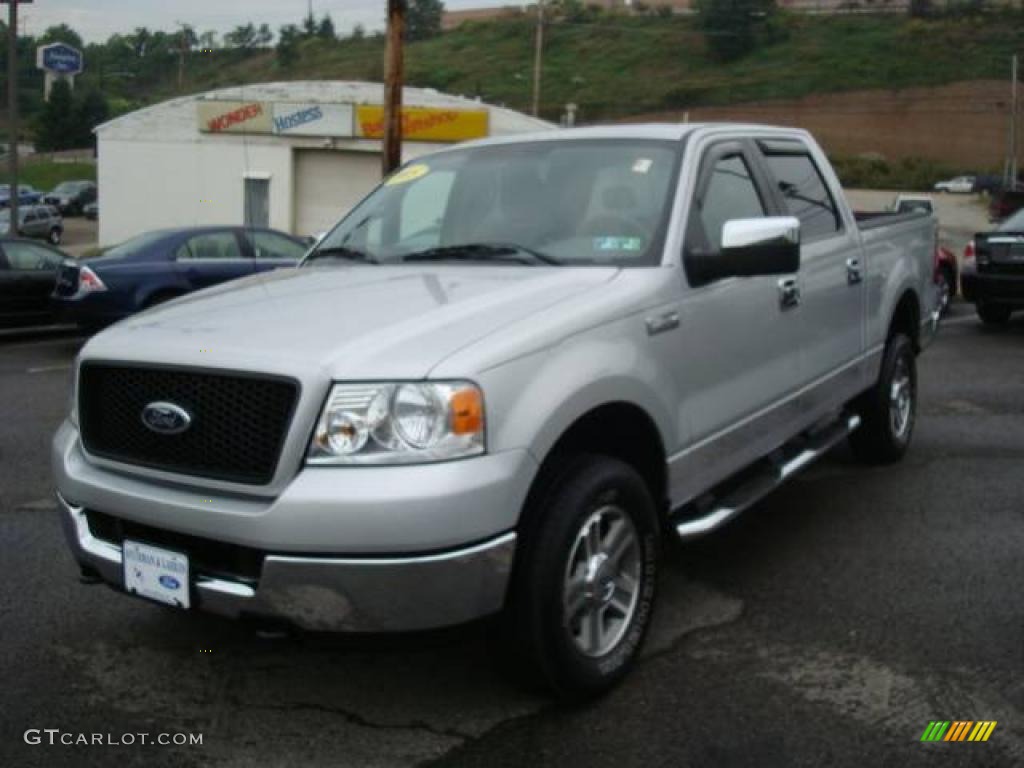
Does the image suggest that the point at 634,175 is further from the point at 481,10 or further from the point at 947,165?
the point at 481,10

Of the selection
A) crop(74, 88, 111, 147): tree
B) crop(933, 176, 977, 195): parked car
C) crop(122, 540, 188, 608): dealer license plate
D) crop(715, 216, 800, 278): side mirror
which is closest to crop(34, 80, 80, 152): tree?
crop(74, 88, 111, 147): tree

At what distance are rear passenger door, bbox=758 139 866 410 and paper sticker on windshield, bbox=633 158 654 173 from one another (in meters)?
0.91

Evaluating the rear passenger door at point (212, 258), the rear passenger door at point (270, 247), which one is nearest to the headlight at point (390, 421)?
the rear passenger door at point (212, 258)

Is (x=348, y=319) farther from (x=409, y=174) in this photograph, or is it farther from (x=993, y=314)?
(x=993, y=314)

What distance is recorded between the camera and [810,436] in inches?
213

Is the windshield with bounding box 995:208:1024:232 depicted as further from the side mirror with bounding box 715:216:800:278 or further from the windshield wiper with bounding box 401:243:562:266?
the windshield wiper with bounding box 401:243:562:266

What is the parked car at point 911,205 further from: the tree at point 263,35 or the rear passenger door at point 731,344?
the tree at point 263,35

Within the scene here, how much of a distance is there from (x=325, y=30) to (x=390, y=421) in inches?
5853

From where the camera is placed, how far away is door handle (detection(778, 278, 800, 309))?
4.72 metres

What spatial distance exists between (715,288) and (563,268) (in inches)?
24.8

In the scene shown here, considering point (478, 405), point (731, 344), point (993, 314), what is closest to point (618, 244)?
point (731, 344)

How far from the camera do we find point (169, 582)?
328 centimetres

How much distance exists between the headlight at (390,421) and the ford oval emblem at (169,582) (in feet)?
1.92

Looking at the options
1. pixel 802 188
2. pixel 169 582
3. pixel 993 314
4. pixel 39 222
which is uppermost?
pixel 802 188
